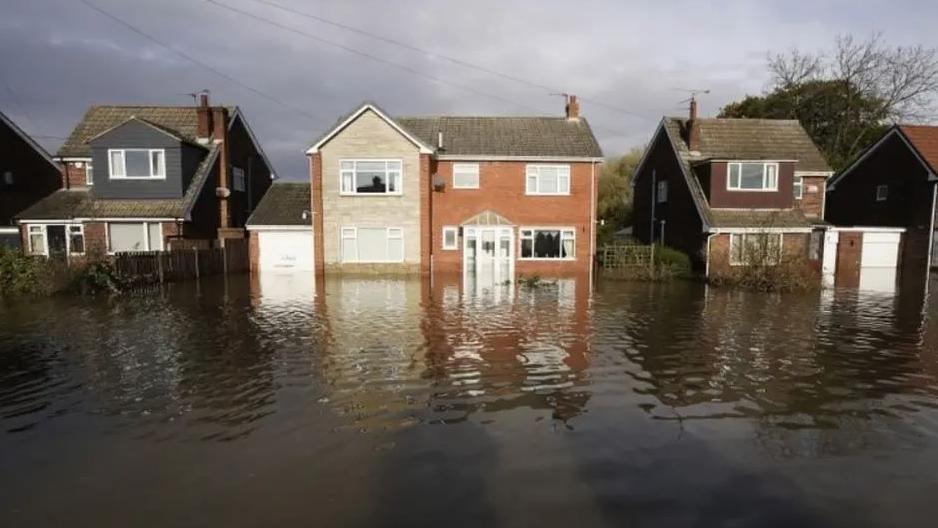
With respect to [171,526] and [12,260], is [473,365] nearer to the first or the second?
[171,526]

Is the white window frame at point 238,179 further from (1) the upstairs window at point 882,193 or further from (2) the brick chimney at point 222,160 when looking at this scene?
(1) the upstairs window at point 882,193

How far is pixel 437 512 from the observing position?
5.25 metres

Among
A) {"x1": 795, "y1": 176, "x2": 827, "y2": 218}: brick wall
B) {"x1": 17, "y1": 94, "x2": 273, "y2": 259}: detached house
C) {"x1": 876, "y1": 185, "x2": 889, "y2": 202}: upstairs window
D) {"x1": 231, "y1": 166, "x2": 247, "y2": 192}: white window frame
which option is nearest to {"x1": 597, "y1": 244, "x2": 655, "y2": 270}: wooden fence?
{"x1": 795, "y1": 176, "x2": 827, "y2": 218}: brick wall

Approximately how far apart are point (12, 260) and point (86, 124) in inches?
610

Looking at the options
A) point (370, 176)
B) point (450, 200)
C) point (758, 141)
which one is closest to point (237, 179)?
point (370, 176)

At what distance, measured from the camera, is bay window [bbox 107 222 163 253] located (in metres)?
27.7

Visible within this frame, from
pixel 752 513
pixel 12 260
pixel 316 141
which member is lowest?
pixel 752 513

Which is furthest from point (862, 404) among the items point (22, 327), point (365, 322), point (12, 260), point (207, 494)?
point (12, 260)

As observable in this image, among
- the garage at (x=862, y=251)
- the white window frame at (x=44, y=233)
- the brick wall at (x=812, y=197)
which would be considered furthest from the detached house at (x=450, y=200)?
the garage at (x=862, y=251)

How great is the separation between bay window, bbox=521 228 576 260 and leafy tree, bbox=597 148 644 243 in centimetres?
1514

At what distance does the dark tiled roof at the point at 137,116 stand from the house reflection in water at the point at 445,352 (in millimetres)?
16791

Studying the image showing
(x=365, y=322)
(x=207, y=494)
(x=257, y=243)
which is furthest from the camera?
(x=257, y=243)

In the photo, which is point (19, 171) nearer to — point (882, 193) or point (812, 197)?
point (812, 197)

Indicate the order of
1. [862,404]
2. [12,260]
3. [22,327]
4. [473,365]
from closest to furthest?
[862,404] → [473,365] → [22,327] → [12,260]
